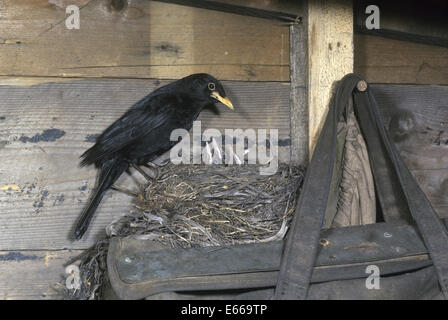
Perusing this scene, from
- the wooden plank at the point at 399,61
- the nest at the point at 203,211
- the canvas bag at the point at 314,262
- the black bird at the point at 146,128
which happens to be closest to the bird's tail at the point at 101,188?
the black bird at the point at 146,128

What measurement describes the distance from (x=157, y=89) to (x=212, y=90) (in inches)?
10.1

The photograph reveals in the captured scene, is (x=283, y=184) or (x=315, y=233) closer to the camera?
(x=315, y=233)

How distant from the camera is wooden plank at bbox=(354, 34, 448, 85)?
92.5 inches

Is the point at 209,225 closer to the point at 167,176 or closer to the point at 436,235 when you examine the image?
the point at 167,176

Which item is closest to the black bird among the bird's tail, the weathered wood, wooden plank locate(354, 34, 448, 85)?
the bird's tail

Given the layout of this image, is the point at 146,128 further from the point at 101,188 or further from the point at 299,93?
the point at 299,93

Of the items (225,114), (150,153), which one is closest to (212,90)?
(225,114)

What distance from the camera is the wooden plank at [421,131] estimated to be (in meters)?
2.32

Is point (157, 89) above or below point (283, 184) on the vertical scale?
above

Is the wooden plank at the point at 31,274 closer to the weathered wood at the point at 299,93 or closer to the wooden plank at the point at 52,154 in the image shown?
the wooden plank at the point at 52,154

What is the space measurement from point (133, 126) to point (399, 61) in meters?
1.45

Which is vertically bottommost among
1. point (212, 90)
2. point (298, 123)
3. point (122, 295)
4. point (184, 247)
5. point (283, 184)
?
point (122, 295)

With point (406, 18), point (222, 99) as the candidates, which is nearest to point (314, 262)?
point (222, 99)

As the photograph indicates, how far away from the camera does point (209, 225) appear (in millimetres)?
1807
